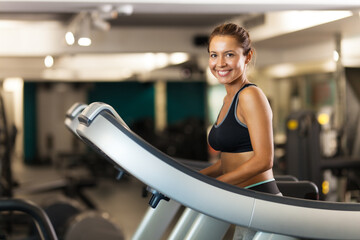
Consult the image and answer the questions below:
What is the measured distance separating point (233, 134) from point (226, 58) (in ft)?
0.79

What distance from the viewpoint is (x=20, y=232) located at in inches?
Result: 246

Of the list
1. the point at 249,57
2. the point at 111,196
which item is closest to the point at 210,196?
the point at 249,57

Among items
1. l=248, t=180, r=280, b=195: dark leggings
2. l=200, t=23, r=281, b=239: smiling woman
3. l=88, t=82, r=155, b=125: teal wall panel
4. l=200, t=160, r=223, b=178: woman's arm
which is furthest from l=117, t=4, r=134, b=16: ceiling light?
l=88, t=82, r=155, b=125: teal wall panel

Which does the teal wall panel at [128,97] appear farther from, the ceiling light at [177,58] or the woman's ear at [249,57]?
A: the woman's ear at [249,57]

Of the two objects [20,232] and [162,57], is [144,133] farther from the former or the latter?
[20,232]

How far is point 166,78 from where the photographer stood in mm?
14266

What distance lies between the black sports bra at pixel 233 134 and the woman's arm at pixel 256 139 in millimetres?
57

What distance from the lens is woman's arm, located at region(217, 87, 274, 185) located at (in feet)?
5.83

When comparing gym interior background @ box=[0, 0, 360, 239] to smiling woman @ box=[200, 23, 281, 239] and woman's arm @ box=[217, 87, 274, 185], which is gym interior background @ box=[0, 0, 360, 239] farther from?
woman's arm @ box=[217, 87, 274, 185]

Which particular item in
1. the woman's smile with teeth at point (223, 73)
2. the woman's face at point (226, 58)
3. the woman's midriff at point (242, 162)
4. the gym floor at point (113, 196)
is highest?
the woman's face at point (226, 58)

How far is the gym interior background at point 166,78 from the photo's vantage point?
5.33 m

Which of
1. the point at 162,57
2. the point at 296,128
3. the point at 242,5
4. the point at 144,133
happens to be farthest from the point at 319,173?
the point at 144,133

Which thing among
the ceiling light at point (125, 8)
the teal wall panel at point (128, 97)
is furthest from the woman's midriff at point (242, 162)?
the teal wall panel at point (128, 97)

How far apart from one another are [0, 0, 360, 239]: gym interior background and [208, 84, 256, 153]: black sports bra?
332 millimetres
